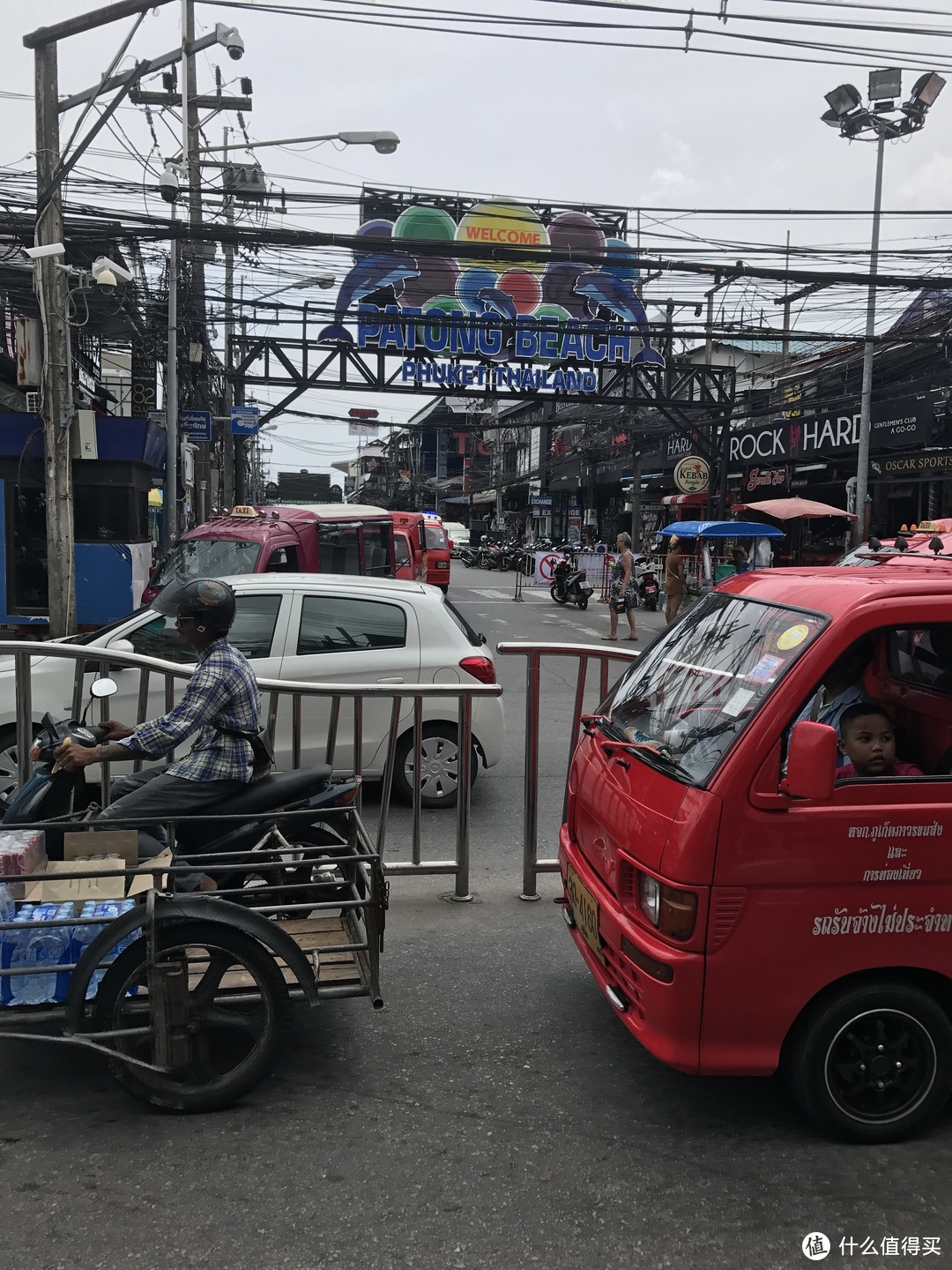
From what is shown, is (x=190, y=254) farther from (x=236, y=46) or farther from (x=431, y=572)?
(x=431, y=572)

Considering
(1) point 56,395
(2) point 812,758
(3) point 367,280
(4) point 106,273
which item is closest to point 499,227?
(3) point 367,280

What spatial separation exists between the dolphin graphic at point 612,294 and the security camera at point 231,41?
26.4ft

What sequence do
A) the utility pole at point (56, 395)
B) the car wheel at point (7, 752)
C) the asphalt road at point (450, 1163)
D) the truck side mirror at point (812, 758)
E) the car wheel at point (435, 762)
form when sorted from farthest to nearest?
the utility pole at point (56, 395)
the car wheel at point (435, 762)
the car wheel at point (7, 752)
the truck side mirror at point (812, 758)
the asphalt road at point (450, 1163)

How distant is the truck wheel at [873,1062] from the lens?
117 inches

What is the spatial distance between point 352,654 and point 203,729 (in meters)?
2.76

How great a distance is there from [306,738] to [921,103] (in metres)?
21.6

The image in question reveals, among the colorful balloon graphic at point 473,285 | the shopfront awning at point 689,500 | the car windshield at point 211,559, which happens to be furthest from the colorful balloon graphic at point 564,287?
the car windshield at point 211,559

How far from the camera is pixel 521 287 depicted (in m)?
21.5

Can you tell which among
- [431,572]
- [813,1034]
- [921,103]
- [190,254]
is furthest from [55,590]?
[921,103]

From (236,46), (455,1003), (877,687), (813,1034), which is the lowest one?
(455,1003)

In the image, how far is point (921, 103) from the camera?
68.6ft

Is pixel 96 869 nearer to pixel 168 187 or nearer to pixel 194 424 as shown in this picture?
pixel 168 187

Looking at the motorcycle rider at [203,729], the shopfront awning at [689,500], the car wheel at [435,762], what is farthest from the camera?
the shopfront awning at [689,500]

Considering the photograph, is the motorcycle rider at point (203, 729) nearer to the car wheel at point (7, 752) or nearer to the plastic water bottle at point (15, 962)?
the plastic water bottle at point (15, 962)
